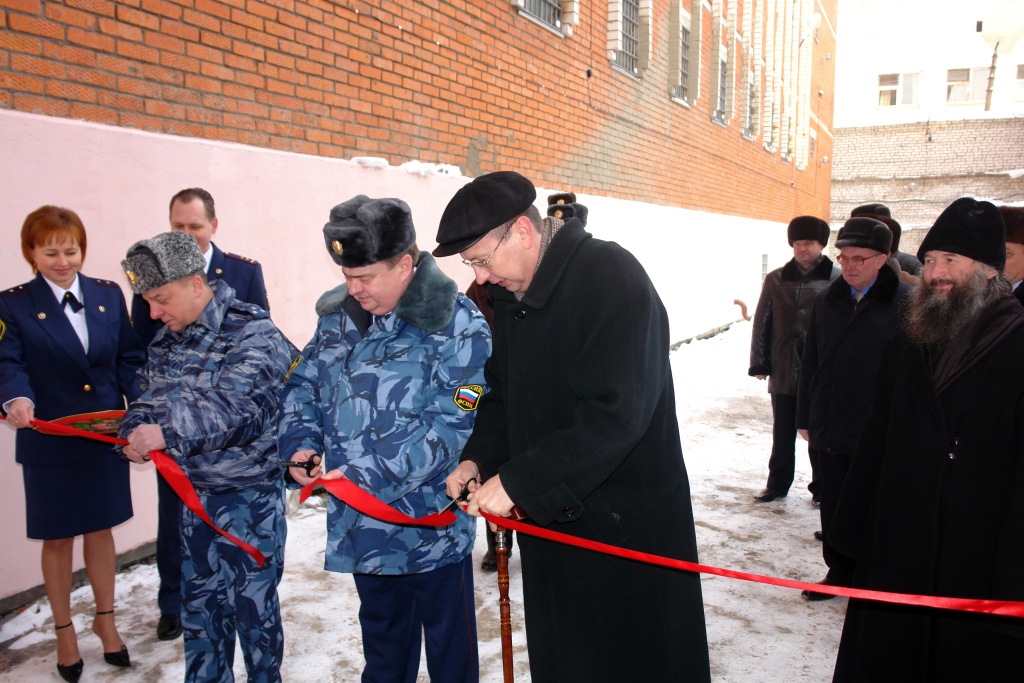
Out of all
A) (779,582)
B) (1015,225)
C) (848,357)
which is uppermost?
(1015,225)

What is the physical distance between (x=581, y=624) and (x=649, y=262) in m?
10.2

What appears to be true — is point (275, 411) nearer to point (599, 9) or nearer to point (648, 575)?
point (648, 575)

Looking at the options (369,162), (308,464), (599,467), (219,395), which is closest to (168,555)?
(219,395)

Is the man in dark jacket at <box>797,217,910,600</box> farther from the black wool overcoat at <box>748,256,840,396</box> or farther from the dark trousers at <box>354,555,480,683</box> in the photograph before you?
the dark trousers at <box>354,555,480,683</box>

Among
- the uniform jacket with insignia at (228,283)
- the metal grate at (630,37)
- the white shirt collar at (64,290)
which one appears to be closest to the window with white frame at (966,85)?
the metal grate at (630,37)

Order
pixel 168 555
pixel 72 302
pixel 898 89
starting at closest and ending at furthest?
pixel 72 302 < pixel 168 555 < pixel 898 89

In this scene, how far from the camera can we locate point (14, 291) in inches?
131

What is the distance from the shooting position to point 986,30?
32.4 m

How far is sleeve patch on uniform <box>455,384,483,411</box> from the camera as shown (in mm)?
2404

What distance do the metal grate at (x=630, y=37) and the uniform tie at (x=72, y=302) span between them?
8.69 m

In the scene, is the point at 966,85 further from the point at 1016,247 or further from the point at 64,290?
the point at 64,290

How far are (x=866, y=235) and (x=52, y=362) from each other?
4.24m

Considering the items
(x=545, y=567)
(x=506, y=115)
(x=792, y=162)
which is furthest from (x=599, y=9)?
(x=792, y=162)

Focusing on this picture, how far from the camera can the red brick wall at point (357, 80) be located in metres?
3.83
